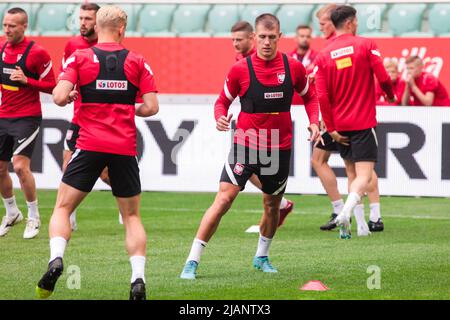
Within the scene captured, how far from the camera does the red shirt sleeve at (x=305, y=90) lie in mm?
9672

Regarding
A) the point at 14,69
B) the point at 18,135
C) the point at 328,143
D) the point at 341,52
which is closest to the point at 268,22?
the point at 341,52

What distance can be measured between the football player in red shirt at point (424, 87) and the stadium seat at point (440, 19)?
377 cm

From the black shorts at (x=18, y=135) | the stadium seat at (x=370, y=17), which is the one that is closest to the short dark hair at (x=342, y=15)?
the black shorts at (x=18, y=135)

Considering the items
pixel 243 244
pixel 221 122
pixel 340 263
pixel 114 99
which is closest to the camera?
pixel 114 99

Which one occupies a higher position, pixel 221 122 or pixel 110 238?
pixel 221 122

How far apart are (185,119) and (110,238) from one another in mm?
4497

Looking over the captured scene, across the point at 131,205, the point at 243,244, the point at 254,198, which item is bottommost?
the point at 254,198

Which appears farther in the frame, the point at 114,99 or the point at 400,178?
the point at 400,178

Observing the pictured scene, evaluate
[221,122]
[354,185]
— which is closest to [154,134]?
[354,185]

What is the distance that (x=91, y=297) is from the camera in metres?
8.40

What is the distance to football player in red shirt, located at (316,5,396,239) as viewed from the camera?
449 inches

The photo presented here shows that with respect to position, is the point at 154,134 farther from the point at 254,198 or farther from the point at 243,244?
the point at 243,244

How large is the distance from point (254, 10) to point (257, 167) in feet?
41.7

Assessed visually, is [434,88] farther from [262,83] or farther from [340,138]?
[262,83]
